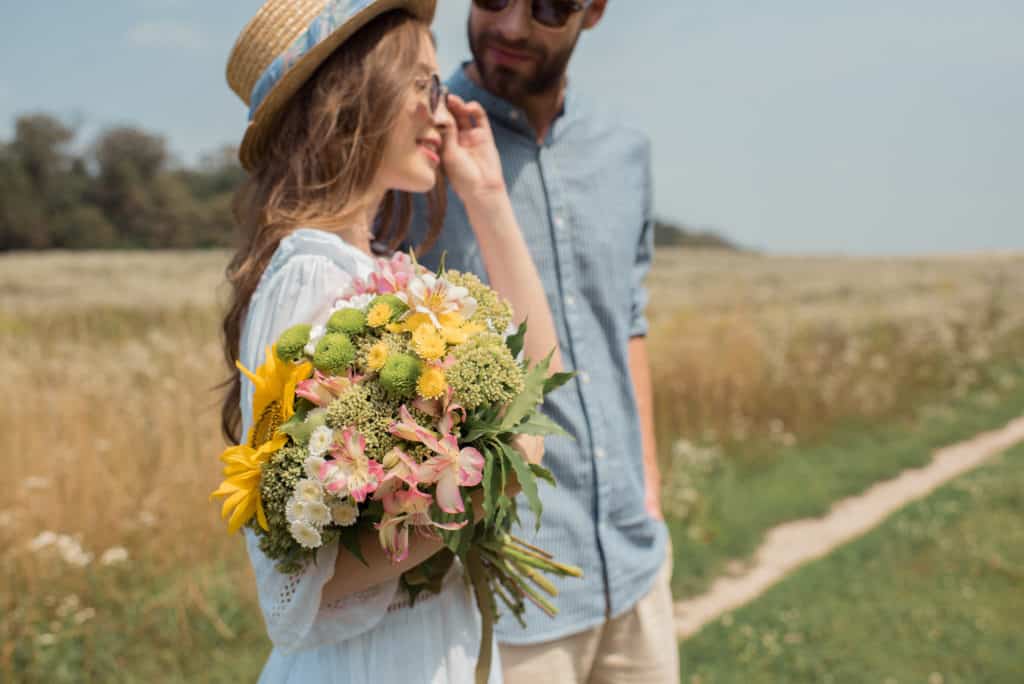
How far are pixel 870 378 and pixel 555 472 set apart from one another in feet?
26.3

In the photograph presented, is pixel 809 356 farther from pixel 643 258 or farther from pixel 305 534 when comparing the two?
pixel 305 534

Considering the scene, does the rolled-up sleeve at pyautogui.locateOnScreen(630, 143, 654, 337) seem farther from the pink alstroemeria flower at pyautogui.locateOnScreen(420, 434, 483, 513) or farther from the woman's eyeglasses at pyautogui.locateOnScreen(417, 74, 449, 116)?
the pink alstroemeria flower at pyautogui.locateOnScreen(420, 434, 483, 513)

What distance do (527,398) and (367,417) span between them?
284mm

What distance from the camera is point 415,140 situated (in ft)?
6.24

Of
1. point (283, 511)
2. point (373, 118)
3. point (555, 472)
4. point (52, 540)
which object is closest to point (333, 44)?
point (373, 118)

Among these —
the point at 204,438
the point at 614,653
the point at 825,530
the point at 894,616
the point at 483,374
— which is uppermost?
the point at 483,374

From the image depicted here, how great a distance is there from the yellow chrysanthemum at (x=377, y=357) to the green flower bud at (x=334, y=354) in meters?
0.03

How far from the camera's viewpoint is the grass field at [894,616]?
440 cm

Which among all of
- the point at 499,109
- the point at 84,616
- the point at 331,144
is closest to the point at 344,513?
the point at 331,144

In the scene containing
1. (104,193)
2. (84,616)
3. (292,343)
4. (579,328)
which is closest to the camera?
(292,343)

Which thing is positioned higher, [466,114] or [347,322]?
[466,114]

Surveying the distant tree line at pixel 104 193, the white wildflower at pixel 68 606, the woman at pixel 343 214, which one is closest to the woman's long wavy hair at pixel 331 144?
the woman at pixel 343 214

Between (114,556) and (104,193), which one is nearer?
(114,556)

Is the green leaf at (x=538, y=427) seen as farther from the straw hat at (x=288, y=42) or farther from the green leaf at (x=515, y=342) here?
the straw hat at (x=288, y=42)
